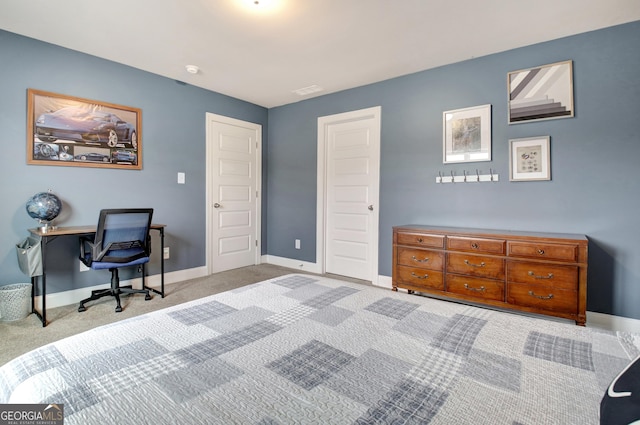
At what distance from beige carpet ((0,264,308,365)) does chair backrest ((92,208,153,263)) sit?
0.50m

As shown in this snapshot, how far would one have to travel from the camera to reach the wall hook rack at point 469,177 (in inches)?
122

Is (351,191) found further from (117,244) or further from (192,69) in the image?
(117,244)

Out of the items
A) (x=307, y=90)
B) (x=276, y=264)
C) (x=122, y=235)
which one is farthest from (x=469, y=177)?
(x=122, y=235)

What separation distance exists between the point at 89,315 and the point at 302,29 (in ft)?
10.4

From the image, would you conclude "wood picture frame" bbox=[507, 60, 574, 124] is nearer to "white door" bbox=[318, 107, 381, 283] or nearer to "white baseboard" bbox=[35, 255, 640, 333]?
"white door" bbox=[318, 107, 381, 283]

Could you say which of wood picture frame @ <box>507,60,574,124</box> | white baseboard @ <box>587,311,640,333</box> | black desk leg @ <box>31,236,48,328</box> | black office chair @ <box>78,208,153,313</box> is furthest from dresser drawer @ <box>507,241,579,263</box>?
black desk leg @ <box>31,236,48,328</box>

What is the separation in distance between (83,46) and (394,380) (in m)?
3.85

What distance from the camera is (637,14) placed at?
2.41m

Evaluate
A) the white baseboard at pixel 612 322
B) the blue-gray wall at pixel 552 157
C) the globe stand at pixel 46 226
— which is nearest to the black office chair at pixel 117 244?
the globe stand at pixel 46 226

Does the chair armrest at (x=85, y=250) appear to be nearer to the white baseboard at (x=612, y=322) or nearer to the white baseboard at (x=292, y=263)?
the white baseboard at (x=292, y=263)

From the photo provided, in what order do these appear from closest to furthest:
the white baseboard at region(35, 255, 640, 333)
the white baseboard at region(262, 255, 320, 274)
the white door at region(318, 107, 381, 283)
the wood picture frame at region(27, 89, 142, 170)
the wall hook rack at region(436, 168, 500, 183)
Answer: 1. the white baseboard at region(35, 255, 640, 333)
2. the wood picture frame at region(27, 89, 142, 170)
3. the wall hook rack at region(436, 168, 500, 183)
4. the white door at region(318, 107, 381, 283)
5. the white baseboard at region(262, 255, 320, 274)

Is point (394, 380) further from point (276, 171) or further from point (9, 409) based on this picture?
point (276, 171)

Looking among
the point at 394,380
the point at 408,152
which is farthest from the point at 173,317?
the point at 408,152

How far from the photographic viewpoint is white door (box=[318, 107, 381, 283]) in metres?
3.95
